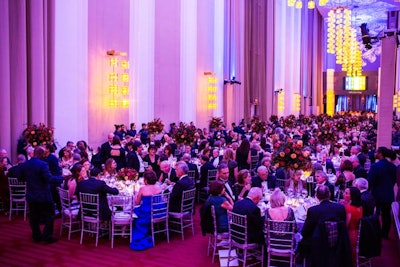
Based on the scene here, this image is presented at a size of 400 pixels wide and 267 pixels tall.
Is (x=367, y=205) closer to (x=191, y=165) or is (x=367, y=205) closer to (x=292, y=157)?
(x=292, y=157)

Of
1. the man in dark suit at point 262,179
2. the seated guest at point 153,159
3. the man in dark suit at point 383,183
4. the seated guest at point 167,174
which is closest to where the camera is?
the man in dark suit at point 383,183

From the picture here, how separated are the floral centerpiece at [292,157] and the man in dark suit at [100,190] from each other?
2869mm

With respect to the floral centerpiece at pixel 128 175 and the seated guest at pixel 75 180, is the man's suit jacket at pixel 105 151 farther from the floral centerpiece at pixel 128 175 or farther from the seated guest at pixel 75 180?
the seated guest at pixel 75 180

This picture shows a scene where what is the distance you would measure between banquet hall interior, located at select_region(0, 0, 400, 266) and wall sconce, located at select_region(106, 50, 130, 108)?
0.04 meters

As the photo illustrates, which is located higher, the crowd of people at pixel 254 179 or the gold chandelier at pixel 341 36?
the gold chandelier at pixel 341 36

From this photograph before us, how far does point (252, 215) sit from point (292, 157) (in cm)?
225

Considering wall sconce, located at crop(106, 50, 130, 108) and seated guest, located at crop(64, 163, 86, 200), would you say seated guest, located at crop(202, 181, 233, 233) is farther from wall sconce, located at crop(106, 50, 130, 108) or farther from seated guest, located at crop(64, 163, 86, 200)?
wall sconce, located at crop(106, 50, 130, 108)

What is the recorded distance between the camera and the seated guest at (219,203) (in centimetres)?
688

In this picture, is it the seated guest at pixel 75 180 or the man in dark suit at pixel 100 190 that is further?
the seated guest at pixel 75 180

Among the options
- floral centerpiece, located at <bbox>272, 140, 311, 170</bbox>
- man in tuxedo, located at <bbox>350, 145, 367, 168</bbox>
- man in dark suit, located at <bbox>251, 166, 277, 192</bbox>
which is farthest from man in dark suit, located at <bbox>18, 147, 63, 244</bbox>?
man in tuxedo, located at <bbox>350, 145, 367, 168</bbox>

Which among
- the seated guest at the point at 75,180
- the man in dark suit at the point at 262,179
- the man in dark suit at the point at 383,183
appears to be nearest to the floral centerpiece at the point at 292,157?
the man in dark suit at the point at 262,179

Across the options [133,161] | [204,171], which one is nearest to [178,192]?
[204,171]

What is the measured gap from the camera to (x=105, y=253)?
716cm

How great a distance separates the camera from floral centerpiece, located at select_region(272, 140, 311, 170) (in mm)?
8201
